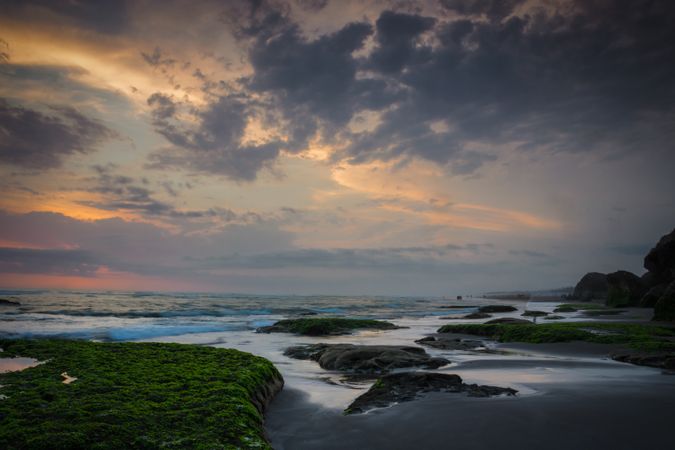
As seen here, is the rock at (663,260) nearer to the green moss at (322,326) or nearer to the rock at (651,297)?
the rock at (651,297)

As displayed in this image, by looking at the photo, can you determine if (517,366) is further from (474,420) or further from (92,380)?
(92,380)

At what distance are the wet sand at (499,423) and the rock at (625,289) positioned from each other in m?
38.7

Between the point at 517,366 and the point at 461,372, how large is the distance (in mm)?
1998

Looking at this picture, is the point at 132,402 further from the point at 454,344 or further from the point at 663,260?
the point at 663,260

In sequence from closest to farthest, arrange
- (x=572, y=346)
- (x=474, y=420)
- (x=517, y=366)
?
(x=474, y=420) → (x=517, y=366) → (x=572, y=346)

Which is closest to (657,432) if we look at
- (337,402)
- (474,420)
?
(474,420)

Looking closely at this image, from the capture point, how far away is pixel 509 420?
6.18 metres

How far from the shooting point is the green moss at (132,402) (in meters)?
4.80

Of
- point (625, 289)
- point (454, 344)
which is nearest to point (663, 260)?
point (625, 289)

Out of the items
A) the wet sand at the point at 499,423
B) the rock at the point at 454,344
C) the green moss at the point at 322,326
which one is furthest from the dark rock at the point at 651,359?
the green moss at the point at 322,326

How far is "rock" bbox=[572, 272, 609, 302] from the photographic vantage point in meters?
69.7

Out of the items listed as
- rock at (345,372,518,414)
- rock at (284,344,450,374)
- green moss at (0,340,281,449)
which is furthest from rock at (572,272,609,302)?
green moss at (0,340,281,449)

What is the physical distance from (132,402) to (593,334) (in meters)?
17.3

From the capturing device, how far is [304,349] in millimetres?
16203
